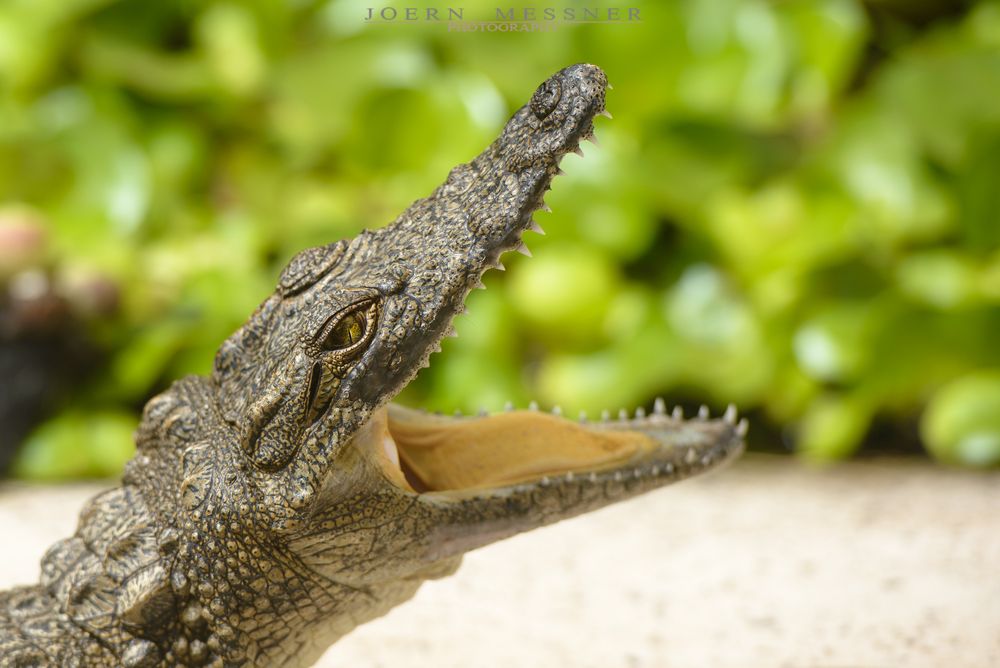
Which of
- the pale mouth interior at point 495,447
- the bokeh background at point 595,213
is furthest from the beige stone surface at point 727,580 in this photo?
the pale mouth interior at point 495,447

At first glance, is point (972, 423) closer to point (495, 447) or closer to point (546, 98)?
point (495, 447)

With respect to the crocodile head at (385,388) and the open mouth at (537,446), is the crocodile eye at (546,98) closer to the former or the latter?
the crocodile head at (385,388)

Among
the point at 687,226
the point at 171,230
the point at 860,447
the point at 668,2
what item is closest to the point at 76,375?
the point at 171,230

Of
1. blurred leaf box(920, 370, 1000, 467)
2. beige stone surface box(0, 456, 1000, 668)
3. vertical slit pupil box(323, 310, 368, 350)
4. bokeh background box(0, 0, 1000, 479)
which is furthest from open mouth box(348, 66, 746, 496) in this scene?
blurred leaf box(920, 370, 1000, 467)

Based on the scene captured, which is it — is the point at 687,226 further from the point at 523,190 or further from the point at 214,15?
the point at 523,190

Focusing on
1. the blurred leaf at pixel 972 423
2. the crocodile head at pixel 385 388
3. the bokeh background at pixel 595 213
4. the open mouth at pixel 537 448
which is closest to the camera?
the crocodile head at pixel 385 388

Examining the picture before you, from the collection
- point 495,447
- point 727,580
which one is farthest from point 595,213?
point 495,447
